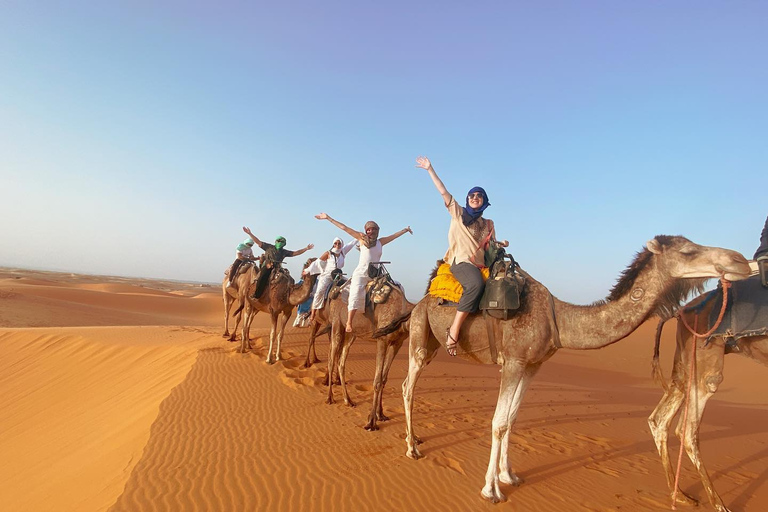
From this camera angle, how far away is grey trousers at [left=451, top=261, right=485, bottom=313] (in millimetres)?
5383

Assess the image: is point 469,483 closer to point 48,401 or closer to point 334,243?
point 334,243

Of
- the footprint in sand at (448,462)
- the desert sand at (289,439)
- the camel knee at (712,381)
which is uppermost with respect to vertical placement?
the camel knee at (712,381)

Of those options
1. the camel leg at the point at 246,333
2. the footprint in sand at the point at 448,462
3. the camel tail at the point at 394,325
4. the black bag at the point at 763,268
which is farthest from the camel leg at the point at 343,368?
the black bag at the point at 763,268

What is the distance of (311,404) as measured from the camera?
8805 millimetres

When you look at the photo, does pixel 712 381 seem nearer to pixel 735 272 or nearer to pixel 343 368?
pixel 735 272

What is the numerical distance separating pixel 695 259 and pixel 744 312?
1.50 metres

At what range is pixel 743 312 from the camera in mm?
5047

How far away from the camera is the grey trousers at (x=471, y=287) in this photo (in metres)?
5.38

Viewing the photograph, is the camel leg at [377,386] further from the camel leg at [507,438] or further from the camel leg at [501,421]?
the camel leg at [501,421]

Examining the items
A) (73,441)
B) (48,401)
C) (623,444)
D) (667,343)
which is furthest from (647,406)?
(667,343)

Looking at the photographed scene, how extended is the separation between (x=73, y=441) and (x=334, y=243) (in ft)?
23.2

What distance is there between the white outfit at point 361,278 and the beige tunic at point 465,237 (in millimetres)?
2750

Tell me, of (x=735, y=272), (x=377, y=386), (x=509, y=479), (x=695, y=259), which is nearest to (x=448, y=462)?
(x=509, y=479)

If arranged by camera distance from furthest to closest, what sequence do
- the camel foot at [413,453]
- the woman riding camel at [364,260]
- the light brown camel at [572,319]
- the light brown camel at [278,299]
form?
the light brown camel at [278,299], the woman riding camel at [364,260], the camel foot at [413,453], the light brown camel at [572,319]
